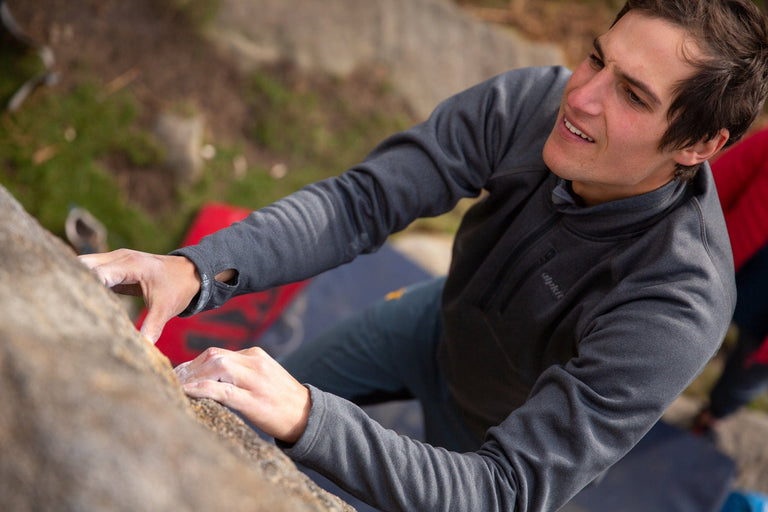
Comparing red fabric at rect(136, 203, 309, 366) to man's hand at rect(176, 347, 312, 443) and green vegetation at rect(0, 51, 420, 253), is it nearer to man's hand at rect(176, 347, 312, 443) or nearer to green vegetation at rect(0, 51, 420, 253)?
green vegetation at rect(0, 51, 420, 253)

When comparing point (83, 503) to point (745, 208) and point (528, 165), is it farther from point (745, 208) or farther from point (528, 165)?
point (745, 208)

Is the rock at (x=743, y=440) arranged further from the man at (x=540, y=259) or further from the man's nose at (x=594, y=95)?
the man's nose at (x=594, y=95)

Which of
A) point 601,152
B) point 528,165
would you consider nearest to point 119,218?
point 528,165

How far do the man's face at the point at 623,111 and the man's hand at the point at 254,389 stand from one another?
0.66 m

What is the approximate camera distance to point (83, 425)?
0.68 meters

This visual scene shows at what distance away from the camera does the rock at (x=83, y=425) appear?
657mm

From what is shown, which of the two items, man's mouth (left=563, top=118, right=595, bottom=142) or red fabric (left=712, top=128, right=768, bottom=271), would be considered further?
red fabric (left=712, top=128, right=768, bottom=271)

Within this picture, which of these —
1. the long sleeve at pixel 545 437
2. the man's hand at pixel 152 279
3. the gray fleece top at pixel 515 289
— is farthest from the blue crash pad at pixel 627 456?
the man's hand at pixel 152 279

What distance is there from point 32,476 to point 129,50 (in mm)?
3263

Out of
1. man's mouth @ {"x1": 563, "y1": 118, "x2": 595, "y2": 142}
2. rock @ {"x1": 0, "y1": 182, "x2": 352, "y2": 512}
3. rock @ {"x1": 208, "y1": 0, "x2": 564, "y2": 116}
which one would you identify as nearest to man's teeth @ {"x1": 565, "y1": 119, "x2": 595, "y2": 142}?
man's mouth @ {"x1": 563, "y1": 118, "x2": 595, "y2": 142}

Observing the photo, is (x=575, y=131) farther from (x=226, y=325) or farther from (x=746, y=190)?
(x=226, y=325)

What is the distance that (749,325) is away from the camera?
2.57 meters

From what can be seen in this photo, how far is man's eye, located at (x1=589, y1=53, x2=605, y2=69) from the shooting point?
4.48ft

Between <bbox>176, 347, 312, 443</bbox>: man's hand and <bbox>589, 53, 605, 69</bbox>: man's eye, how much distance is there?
0.84 meters
